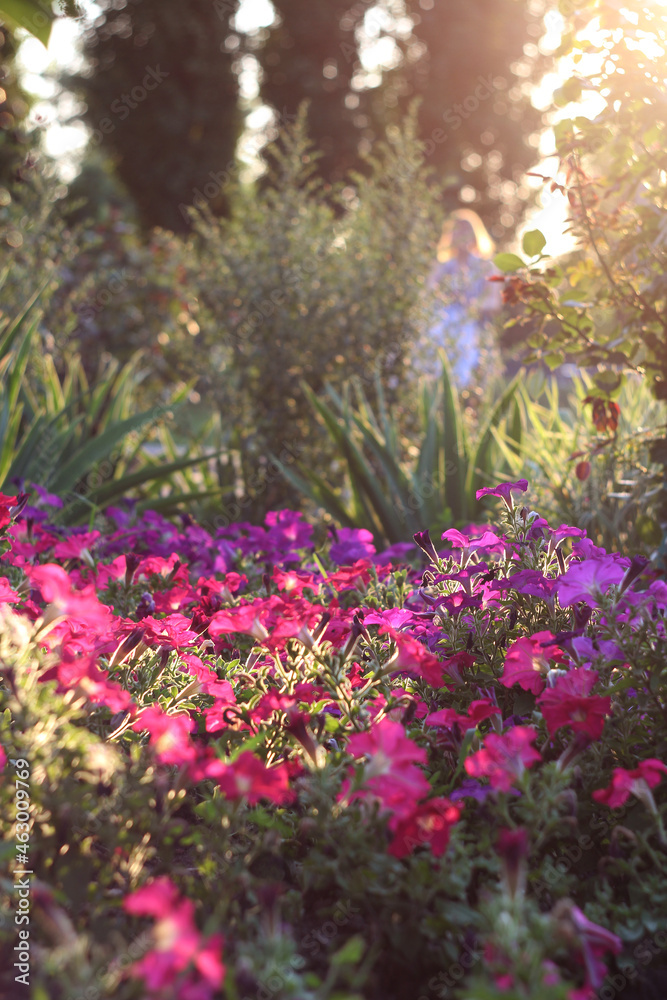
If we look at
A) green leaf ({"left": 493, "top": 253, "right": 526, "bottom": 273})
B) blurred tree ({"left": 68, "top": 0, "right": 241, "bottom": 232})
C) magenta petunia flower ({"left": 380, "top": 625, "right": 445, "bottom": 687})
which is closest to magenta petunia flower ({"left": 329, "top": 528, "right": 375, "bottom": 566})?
magenta petunia flower ({"left": 380, "top": 625, "right": 445, "bottom": 687})

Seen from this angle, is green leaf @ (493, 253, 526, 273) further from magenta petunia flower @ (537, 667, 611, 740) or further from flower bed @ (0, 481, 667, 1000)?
magenta petunia flower @ (537, 667, 611, 740)

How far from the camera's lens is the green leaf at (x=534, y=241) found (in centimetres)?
210

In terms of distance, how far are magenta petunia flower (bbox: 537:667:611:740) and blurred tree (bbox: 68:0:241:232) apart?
22420mm

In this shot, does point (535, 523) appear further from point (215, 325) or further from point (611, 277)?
point (215, 325)

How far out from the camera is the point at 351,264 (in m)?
4.49

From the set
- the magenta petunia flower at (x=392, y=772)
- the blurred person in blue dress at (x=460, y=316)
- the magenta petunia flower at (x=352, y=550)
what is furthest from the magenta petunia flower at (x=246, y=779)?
the blurred person in blue dress at (x=460, y=316)

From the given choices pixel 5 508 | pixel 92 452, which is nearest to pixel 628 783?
pixel 5 508

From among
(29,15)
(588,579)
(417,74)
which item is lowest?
(588,579)

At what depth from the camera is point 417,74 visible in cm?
2056

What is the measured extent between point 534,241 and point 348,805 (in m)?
1.64

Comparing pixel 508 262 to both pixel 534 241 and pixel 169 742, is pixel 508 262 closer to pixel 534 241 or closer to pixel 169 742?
pixel 534 241

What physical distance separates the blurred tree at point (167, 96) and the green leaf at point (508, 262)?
2113cm

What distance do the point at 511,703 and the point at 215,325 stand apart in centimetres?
365

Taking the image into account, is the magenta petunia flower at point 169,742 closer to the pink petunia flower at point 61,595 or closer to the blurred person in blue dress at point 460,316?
the pink petunia flower at point 61,595
